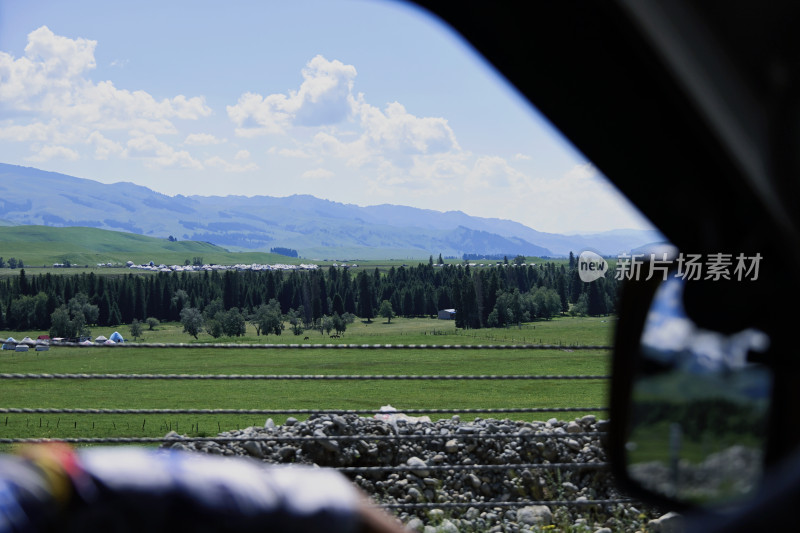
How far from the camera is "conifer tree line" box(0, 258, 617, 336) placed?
31812 millimetres

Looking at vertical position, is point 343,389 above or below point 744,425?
below

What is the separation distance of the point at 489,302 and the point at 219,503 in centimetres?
3090

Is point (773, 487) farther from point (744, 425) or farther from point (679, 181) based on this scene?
point (679, 181)

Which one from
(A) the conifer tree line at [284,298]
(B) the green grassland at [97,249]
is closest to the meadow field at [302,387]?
(A) the conifer tree line at [284,298]

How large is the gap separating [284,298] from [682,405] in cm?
3995

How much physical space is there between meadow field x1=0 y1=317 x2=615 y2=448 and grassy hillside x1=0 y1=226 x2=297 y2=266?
250 feet

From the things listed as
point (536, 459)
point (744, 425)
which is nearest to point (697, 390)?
point (744, 425)

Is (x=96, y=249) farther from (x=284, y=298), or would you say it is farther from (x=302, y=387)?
(x=302, y=387)

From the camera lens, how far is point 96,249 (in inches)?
6161

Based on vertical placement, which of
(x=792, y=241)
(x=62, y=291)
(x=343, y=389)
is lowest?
(x=343, y=389)

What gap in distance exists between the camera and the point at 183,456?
20.7 inches

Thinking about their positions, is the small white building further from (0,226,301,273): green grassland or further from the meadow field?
(0,226,301,273): green grassland

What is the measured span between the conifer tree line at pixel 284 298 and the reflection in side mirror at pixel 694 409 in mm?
27625

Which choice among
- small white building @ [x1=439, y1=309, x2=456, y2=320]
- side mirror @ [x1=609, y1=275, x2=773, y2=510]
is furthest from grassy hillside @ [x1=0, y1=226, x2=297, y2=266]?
side mirror @ [x1=609, y1=275, x2=773, y2=510]
